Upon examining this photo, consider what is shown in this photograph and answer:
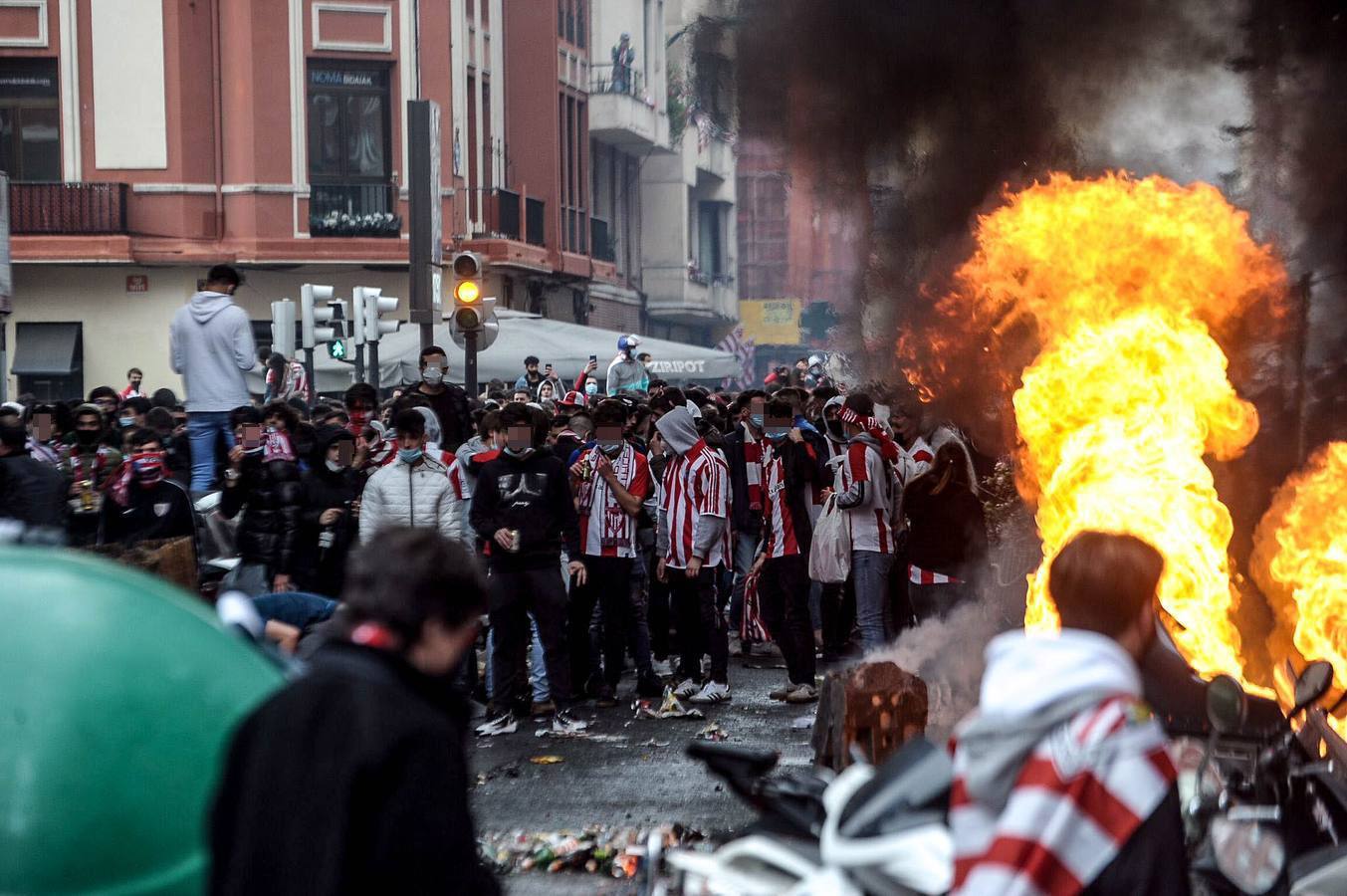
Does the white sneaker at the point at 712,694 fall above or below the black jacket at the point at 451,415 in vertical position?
below

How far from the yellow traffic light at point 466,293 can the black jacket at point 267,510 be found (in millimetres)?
5689

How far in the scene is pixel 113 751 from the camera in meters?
3.79

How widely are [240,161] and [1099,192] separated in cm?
2195

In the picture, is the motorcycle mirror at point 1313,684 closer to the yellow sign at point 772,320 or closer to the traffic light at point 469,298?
the traffic light at point 469,298

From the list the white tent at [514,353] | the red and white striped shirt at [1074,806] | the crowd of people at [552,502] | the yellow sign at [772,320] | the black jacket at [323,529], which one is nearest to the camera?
the red and white striped shirt at [1074,806]

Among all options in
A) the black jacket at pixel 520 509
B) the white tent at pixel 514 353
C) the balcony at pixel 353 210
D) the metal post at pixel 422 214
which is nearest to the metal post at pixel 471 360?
the metal post at pixel 422 214

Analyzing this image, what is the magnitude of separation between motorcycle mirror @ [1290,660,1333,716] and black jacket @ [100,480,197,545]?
251 inches

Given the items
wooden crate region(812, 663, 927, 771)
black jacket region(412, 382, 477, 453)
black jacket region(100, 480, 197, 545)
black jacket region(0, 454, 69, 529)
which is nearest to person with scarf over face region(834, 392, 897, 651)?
black jacket region(412, 382, 477, 453)

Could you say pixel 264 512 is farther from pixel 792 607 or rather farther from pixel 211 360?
pixel 792 607

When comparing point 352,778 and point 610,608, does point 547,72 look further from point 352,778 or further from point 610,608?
point 352,778

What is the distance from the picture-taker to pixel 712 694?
1159 centimetres

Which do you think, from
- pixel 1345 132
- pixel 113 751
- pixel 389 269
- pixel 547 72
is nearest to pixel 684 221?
pixel 547 72

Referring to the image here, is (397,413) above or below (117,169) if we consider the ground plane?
below

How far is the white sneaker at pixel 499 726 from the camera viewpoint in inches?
410
